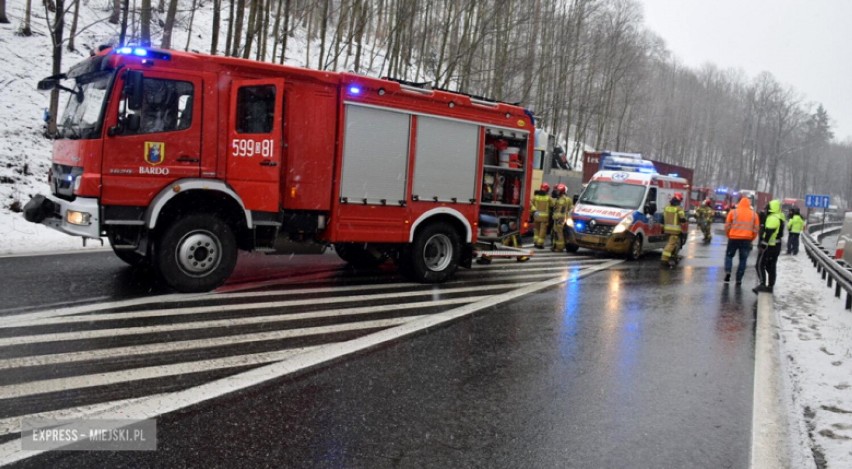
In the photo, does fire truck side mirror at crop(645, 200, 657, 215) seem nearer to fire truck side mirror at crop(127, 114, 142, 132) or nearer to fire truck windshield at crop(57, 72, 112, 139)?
fire truck side mirror at crop(127, 114, 142, 132)

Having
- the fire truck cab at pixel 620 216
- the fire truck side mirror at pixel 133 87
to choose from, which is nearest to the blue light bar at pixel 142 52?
the fire truck side mirror at pixel 133 87

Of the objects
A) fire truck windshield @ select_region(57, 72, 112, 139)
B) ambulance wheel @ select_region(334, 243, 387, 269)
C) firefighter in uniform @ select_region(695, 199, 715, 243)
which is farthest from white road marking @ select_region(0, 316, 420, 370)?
firefighter in uniform @ select_region(695, 199, 715, 243)

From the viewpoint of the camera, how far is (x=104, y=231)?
7.16 metres

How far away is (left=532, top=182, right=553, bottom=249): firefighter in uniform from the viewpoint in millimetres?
16484

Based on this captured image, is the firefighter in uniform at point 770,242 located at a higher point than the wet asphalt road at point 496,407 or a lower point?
higher

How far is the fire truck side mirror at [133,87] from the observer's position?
6.91m

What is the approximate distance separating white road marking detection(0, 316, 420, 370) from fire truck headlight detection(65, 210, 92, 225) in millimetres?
2278

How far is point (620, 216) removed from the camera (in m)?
15.1

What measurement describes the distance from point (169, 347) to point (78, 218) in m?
2.55

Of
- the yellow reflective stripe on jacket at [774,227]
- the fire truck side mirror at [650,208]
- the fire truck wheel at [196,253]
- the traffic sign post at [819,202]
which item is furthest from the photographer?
the traffic sign post at [819,202]

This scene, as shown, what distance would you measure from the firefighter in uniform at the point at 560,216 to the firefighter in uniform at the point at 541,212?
0.23m

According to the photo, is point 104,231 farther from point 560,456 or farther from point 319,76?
point 560,456

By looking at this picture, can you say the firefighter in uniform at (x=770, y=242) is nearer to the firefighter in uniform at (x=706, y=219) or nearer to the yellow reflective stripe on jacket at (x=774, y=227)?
the yellow reflective stripe on jacket at (x=774, y=227)

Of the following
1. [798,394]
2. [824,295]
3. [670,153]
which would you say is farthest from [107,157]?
[670,153]
